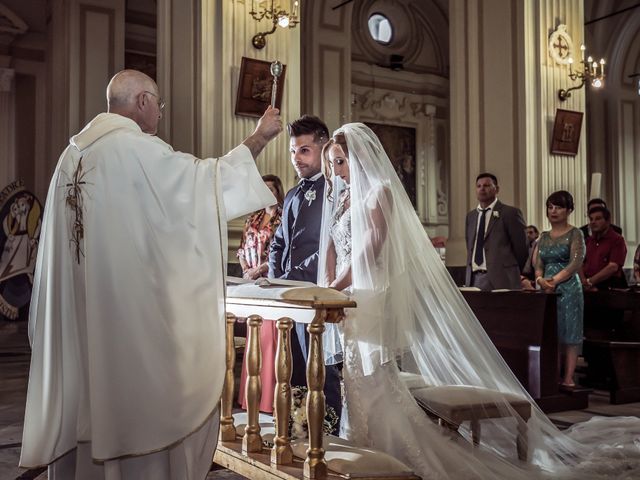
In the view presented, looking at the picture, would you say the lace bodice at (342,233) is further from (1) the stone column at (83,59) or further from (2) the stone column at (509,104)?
(1) the stone column at (83,59)

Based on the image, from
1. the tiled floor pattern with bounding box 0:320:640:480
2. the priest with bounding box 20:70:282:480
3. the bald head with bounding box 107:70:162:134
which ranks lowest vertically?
the tiled floor pattern with bounding box 0:320:640:480

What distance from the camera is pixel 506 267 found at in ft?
19.0

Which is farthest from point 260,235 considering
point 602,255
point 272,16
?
point 602,255

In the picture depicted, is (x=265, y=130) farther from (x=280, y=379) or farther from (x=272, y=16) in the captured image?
(x=272, y=16)

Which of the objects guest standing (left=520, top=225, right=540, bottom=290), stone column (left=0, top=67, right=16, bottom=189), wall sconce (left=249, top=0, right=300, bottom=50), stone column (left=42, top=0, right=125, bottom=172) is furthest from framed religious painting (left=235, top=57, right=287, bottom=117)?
stone column (left=0, top=67, right=16, bottom=189)

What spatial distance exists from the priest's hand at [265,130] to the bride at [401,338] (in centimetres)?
58

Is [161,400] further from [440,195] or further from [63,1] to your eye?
[440,195]

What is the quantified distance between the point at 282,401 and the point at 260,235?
2800mm

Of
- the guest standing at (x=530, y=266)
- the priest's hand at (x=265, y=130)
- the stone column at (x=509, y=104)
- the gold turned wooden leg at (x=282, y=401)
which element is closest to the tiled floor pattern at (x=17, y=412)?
the gold turned wooden leg at (x=282, y=401)

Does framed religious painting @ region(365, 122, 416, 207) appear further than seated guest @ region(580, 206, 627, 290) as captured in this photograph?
Yes

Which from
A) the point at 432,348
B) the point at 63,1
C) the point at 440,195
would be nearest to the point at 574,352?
the point at 432,348

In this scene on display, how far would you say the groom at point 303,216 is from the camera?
3.80 meters

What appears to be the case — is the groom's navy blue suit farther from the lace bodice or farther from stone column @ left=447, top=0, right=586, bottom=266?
stone column @ left=447, top=0, right=586, bottom=266

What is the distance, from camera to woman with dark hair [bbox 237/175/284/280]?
18.0ft
